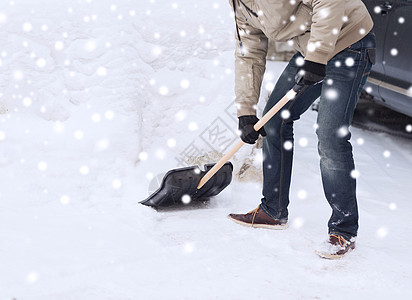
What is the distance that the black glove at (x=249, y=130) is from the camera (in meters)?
2.54

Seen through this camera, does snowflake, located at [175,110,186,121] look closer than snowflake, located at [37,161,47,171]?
No

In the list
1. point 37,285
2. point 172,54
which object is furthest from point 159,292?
point 172,54

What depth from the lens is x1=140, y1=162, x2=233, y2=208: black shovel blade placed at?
2766mm

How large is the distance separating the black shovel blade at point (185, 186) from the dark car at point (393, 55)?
6.01 ft

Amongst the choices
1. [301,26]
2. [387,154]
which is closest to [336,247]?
[301,26]

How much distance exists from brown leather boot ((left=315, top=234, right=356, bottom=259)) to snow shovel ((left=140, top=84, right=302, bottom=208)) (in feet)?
2.39

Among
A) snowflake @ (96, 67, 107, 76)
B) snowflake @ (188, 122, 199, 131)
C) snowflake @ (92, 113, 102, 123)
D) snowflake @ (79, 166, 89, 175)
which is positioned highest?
snowflake @ (96, 67, 107, 76)

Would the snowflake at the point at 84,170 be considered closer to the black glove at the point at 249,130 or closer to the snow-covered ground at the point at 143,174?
the snow-covered ground at the point at 143,174

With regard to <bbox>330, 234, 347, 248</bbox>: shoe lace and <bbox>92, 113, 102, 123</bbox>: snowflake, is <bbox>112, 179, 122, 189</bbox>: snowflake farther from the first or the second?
<bbox>330, 234, 347, 248</bbox>: shoe lace

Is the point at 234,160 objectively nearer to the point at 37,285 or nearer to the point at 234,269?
the point at 234,269

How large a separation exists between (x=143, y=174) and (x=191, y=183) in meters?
0.52

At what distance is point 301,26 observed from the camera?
2.20 m

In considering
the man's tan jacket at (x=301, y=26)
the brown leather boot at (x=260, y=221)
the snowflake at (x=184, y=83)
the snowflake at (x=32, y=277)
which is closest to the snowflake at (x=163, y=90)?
the snowflake at (x=184, y=83)

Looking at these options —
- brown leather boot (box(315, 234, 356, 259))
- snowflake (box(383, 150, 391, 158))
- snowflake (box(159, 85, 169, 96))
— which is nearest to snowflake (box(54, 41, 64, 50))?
snowflake (box(159, 85, 169, 96))
